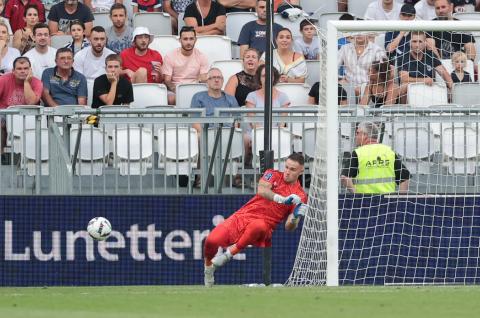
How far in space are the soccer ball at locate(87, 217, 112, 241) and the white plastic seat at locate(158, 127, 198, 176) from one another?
41.1 inches

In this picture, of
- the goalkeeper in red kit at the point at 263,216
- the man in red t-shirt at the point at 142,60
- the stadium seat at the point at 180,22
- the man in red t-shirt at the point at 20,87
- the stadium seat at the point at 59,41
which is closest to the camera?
the goalkeeper in red kit at the point at 263,216

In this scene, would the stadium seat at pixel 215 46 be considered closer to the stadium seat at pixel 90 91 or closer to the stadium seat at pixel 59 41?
the stadium seat at pixel 90 91

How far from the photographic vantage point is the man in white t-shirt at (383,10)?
20438mm

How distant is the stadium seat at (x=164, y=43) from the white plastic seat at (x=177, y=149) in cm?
309

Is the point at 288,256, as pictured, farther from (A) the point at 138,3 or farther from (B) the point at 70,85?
(A) the point at 138,3

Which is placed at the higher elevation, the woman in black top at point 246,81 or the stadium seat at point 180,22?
the stadium seat at point 180,22

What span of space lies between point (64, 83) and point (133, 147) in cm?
200

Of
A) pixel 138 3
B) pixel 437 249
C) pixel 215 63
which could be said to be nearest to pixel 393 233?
pixel 437 249

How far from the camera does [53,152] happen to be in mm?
16812

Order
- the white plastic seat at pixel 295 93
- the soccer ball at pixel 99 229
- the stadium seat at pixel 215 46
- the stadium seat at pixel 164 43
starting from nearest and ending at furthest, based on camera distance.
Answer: the soccer ball at pixel 99 229, the white plastic seat at pixel 295 93, the stadium seat at pixel 215 46, the stadium seat at pixel 164 43

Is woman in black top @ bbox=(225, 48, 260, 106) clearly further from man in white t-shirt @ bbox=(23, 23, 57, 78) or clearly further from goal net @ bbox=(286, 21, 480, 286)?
man in white t-shirt @ bbox=(23, 23, 57, 78)

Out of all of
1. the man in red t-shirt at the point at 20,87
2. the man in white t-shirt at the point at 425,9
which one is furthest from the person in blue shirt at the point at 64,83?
the man in white t-shirt at the point at 425,9

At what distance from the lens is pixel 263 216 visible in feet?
52.7

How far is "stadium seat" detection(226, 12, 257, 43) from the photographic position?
67.6 ft
